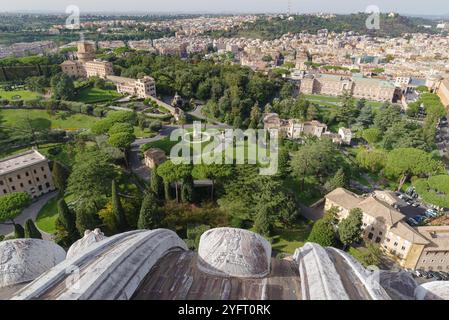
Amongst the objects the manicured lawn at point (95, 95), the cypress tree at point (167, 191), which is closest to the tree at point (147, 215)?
the cypress tree at point (167, 191)

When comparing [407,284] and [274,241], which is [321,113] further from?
[407,284]

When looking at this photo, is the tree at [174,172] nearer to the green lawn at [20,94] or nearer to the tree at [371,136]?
the tree at [371,136]

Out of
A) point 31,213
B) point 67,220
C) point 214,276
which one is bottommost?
point 31,213

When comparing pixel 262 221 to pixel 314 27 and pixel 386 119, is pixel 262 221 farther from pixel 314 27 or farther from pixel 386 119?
pixel 314 27

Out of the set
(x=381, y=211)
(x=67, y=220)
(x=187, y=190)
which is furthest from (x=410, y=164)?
(x=67, y=220)

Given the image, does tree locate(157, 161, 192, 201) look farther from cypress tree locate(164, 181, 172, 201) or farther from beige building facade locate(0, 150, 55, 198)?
beige building facade locate(0, 150, 55, 198)

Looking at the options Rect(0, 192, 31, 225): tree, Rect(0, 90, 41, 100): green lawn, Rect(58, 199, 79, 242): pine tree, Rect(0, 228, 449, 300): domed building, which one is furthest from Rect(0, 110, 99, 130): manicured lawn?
Rect(0, 228, 449, 300): domed building

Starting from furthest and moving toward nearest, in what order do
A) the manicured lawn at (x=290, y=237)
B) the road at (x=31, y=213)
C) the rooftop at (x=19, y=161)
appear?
the rooftop at (x=19, y=161)
the road at (x=31, y=213)
the manicured lawn at (x=290, y=237)
